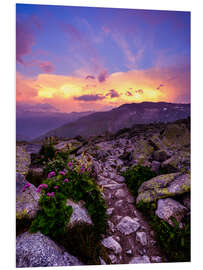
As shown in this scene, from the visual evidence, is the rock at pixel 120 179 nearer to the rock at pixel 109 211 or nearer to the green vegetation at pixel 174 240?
the rock at pixel 109 211

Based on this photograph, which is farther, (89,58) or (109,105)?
(109,105)

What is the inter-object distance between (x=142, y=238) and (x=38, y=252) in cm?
201

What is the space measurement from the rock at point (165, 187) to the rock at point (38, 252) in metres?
2.22

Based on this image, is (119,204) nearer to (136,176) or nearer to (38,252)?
(136,176)

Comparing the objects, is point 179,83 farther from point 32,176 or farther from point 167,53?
point 32,176

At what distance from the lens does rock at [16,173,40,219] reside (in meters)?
2.91

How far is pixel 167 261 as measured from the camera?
3.16 metres

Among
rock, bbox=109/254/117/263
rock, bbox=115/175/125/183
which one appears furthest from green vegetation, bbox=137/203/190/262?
rock, bbox=115/175/125/183

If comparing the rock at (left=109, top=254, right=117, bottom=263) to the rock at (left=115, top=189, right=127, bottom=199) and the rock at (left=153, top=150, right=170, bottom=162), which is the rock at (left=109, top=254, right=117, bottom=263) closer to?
the rock at (left=115, top=189, right=127, bottom=199)

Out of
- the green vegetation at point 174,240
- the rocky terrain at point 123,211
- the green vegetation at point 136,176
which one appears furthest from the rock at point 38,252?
the green vegetation at point 136,176

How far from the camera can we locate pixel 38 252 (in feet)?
8.23

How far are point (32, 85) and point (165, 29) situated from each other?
12.4 feet
